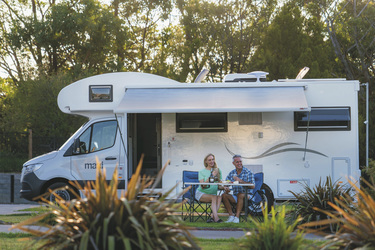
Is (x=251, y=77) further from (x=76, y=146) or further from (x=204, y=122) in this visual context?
(x=76, y=146)

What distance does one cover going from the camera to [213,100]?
11.1 metres

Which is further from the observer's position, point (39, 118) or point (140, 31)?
point (140, 31)

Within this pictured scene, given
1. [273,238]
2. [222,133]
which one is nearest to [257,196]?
[222,133]

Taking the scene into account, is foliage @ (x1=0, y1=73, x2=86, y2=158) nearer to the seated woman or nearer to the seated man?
the seated woman

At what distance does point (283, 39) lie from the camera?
2111 cm

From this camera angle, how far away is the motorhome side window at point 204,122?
38.1ft

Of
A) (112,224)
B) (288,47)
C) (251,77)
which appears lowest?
(112,224)

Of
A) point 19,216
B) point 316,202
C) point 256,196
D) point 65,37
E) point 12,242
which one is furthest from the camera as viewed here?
point 65,37

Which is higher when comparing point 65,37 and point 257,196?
point 65,37

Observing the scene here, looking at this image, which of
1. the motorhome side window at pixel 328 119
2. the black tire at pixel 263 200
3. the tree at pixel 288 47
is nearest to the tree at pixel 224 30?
the tree at pixel 288 47

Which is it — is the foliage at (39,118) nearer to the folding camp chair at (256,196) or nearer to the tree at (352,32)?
the tree at (352,32)

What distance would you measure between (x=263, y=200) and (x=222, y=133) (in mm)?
1744

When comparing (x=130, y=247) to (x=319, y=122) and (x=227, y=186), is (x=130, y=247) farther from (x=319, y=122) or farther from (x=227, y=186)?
(x=319, y=122)

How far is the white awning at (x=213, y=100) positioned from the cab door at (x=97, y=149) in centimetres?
95
